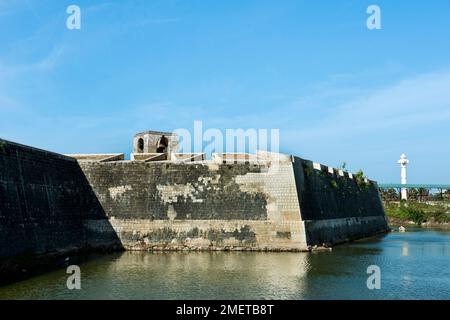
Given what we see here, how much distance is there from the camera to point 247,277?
13031 mm

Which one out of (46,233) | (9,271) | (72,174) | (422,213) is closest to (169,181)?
(72,174)

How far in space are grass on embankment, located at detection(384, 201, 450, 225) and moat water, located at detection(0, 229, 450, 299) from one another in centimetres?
2607

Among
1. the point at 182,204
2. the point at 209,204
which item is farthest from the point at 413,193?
the point at 182,204

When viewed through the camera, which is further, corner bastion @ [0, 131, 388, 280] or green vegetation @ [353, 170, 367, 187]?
green vegetation @ [353, 170, 367, 187]

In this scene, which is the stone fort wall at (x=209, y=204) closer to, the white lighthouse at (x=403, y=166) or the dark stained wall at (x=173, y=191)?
the dark stained wall at (x=173, y=191)

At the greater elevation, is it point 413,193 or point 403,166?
point 403,166

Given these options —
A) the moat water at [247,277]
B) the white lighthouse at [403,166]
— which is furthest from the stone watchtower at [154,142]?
the white lighthouse at [403,166]

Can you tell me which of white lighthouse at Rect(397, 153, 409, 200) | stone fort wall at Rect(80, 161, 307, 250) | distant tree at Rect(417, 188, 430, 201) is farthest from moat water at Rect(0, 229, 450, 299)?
distant tree at Rect(417, 188, 430, 201)

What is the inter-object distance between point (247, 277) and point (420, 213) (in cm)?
3513

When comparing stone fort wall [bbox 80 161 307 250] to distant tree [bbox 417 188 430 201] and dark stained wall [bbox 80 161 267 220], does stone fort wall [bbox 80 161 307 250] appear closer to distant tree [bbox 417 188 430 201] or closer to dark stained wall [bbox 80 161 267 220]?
dark stained wall [bbox 80 161 267 220]

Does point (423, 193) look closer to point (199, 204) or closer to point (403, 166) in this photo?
point (403, 166)

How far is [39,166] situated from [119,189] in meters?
3.74

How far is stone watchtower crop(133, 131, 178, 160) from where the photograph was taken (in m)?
30.2

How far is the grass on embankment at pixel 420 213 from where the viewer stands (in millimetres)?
42688
